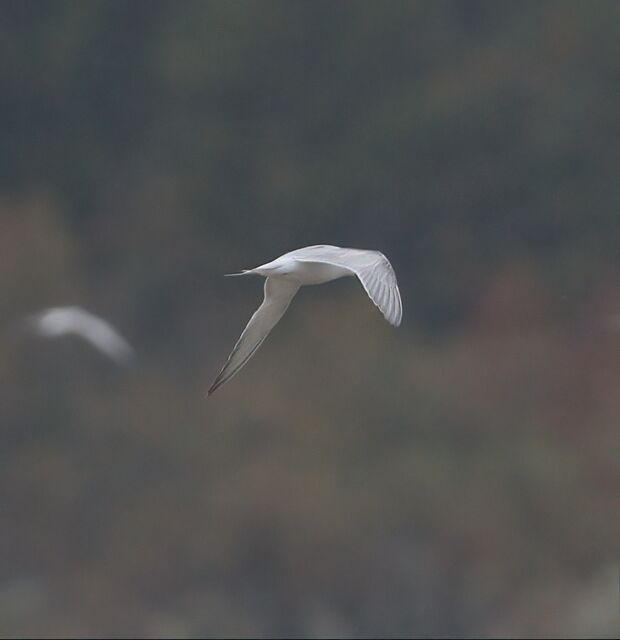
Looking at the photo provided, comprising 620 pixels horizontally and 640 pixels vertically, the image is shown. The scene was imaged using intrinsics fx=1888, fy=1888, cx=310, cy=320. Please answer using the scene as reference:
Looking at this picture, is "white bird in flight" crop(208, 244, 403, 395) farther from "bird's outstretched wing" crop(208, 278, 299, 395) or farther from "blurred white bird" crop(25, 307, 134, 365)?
"blurred white bird" crop(25, 307, 134, 365)

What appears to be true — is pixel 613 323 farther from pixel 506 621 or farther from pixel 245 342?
pixel 245 342

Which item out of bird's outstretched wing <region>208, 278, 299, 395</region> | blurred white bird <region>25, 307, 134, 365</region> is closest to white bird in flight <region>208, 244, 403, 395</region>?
bird's outstretched wing <region>208, 278, 299, 395</region>

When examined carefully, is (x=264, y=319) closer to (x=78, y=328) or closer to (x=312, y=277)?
(x=312, y=277)

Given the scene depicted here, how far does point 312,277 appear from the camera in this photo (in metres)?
3.88

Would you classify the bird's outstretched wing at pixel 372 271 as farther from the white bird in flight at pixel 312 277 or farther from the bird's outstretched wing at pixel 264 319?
the bird's outstretched wing at pixel 264 319

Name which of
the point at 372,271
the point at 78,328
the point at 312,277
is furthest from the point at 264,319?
the point at 78,328

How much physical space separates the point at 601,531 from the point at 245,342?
451 cm

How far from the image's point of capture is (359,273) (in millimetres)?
3578

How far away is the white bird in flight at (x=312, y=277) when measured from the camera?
3.50 meters

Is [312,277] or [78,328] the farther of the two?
[78,328]

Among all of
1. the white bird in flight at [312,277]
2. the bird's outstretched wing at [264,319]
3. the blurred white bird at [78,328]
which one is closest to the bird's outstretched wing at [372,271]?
the white bird in flight at [312,277]

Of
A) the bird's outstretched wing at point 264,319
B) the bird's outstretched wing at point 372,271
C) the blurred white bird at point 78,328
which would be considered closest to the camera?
the bird's outstretched wing at point 372,271

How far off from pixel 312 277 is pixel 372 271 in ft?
0.95

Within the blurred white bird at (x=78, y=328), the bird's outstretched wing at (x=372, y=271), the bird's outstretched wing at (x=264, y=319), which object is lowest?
the blurred white bird at (x=78, y=328)
